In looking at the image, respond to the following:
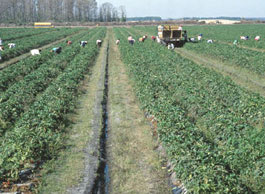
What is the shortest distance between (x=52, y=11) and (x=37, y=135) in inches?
5878

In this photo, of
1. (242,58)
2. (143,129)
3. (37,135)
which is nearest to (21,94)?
(37,135)

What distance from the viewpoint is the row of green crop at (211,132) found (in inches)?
245

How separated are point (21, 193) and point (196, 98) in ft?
26.4

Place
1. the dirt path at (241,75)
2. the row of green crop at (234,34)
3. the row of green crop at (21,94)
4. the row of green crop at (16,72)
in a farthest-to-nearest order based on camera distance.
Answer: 1. the row of green crop at (234,34)
2. the dirt path at (241,75)
3. the row of green crop at (16,72)
4. the row of green crop at (21,94)

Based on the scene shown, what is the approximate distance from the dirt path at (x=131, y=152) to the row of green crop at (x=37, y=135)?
2.06 meters

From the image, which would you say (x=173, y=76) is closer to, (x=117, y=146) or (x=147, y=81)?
(x=147, y=81)

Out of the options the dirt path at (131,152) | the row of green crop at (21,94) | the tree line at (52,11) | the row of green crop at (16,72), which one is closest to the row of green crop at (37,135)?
the row of green crop at (21,94)

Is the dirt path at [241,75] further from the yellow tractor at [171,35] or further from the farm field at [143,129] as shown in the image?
the yellow tractor at [171,35]

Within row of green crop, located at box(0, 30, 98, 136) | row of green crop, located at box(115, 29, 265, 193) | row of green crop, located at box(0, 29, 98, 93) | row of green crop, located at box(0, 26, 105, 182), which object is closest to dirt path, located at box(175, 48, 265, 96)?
row of green crop, located at box(115, 29, 265, 193)

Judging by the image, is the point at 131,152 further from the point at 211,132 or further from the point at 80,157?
the point at 211,132

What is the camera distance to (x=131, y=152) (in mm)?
8812

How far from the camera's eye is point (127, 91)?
615 inches

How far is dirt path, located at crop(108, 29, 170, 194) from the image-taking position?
7.15m

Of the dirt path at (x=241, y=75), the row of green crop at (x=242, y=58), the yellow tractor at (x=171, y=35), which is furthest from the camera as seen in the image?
the yellow tractor at (x=171, y=35)
